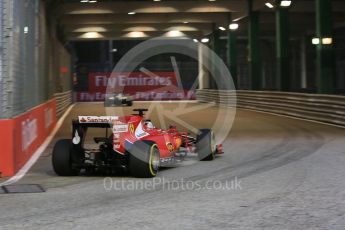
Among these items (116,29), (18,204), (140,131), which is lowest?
(18,204)

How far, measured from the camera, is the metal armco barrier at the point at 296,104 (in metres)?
20.3

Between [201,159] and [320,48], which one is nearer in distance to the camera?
[201,159]

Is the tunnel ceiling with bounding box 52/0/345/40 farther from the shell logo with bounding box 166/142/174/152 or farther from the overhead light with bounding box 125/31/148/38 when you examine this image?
the shell logo with bounding box 166/142/174/152

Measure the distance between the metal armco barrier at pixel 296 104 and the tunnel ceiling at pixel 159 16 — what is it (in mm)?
5540

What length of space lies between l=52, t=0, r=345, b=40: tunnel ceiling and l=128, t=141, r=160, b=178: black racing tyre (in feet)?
68.9

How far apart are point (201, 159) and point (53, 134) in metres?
8.40

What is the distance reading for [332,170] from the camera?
33.5 feet

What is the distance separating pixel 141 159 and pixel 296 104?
54.8ft

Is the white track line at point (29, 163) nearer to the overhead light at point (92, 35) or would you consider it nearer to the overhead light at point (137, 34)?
the overhead light at point (137, 34)

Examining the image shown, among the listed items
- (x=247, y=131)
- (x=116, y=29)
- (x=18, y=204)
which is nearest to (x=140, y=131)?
(x=18, y=204)

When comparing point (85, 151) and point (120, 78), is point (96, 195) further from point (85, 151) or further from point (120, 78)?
point (120, 78)

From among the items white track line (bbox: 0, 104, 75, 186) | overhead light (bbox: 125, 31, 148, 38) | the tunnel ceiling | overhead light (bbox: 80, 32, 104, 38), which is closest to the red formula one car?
white track line (bbox: 0, 104, 75, 186)

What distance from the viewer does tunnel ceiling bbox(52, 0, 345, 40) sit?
34594 mm

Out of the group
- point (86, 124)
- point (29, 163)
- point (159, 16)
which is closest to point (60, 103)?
point (159, 16)
